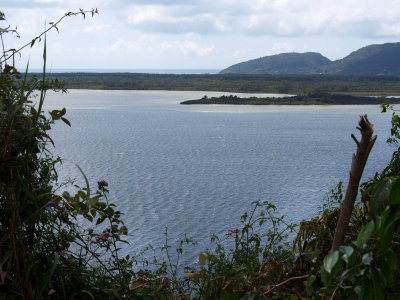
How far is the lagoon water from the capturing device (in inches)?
467

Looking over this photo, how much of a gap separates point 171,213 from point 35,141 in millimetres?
10452

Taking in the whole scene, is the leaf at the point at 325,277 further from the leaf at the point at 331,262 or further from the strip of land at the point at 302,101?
the strip of land at the point at 302,101

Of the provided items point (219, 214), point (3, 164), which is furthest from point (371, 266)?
point (219, 214)

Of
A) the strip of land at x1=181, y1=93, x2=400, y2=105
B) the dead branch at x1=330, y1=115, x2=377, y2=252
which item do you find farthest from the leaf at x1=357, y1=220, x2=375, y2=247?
the strip of land at x1=181, y1=93, x2=400, y2=105

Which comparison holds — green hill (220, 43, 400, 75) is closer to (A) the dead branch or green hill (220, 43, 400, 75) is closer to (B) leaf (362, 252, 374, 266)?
(A) the dead branch

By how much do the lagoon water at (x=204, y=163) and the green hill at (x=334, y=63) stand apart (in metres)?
115

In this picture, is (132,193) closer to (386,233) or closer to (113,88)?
(386,233)

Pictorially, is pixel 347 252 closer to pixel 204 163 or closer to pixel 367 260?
pixel 367 260

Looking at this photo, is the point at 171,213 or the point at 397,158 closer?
the point at 397,158

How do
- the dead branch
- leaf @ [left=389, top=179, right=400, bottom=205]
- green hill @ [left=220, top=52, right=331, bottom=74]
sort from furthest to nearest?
green hill @ [left=220, top=52, right=331, bottom=74] → the dead branch → leaf @ [left=389, top=179, right=400, bottom=205]

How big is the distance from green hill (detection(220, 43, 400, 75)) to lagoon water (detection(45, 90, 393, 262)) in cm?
11499

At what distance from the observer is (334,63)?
174m

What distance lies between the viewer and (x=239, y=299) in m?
1.27

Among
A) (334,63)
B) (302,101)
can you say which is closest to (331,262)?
(302,101)
